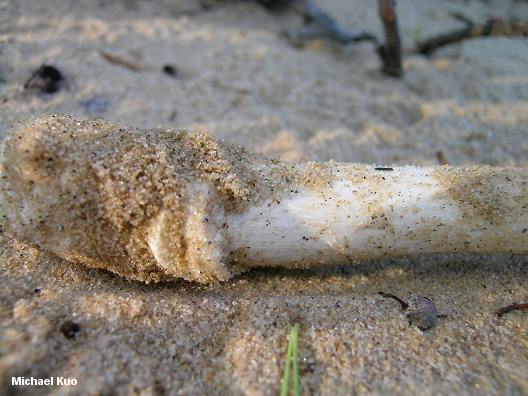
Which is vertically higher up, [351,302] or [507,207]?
[507,207]

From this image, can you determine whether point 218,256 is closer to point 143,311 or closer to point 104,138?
point 143,311

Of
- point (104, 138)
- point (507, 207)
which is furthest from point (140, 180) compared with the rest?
point (507, 207)

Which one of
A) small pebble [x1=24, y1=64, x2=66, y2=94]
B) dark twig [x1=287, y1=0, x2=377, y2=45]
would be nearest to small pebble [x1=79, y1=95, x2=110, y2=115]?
small pebble [x1=24, y1=64, x2=66, y2=94]

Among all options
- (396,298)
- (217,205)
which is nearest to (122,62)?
(217,205)

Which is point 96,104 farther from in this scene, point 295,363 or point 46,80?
point 295,363

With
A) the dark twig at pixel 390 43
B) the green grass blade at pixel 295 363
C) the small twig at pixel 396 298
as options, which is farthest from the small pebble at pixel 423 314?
the dark twig at pixel 390 43

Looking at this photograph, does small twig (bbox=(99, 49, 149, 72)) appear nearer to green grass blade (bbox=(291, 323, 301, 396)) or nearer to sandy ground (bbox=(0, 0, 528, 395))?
sandy ground (bbox=(0, 0, 528, 395))
